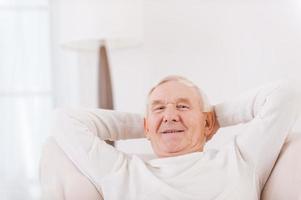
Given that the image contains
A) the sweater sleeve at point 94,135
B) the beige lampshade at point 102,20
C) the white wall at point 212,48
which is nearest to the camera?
the sweater sleeve at point 94,135

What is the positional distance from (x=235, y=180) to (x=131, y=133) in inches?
17.3

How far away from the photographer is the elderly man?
1.44 metres

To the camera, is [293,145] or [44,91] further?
[44,91]

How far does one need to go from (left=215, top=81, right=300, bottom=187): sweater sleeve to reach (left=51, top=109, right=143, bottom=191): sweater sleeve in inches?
14.6

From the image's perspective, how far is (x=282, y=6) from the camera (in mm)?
2635

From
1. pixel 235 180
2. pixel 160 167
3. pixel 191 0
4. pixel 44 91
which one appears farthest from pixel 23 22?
pixel 235 180

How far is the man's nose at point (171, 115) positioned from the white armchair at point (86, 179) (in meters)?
0.30

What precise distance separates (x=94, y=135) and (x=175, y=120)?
0.25 m

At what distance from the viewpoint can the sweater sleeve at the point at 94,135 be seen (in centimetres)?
151

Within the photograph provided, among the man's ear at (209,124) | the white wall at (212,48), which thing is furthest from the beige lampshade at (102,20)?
the man's ear at (209,124)

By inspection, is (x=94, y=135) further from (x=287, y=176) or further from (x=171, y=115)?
(x=287, y=176)

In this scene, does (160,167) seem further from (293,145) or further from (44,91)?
(44,91)

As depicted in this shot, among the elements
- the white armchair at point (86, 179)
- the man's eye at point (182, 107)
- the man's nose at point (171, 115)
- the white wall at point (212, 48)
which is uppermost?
the white wall at point (212, 48)

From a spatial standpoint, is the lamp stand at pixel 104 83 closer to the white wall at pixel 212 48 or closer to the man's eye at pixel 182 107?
the white wall at pixel 212 48
